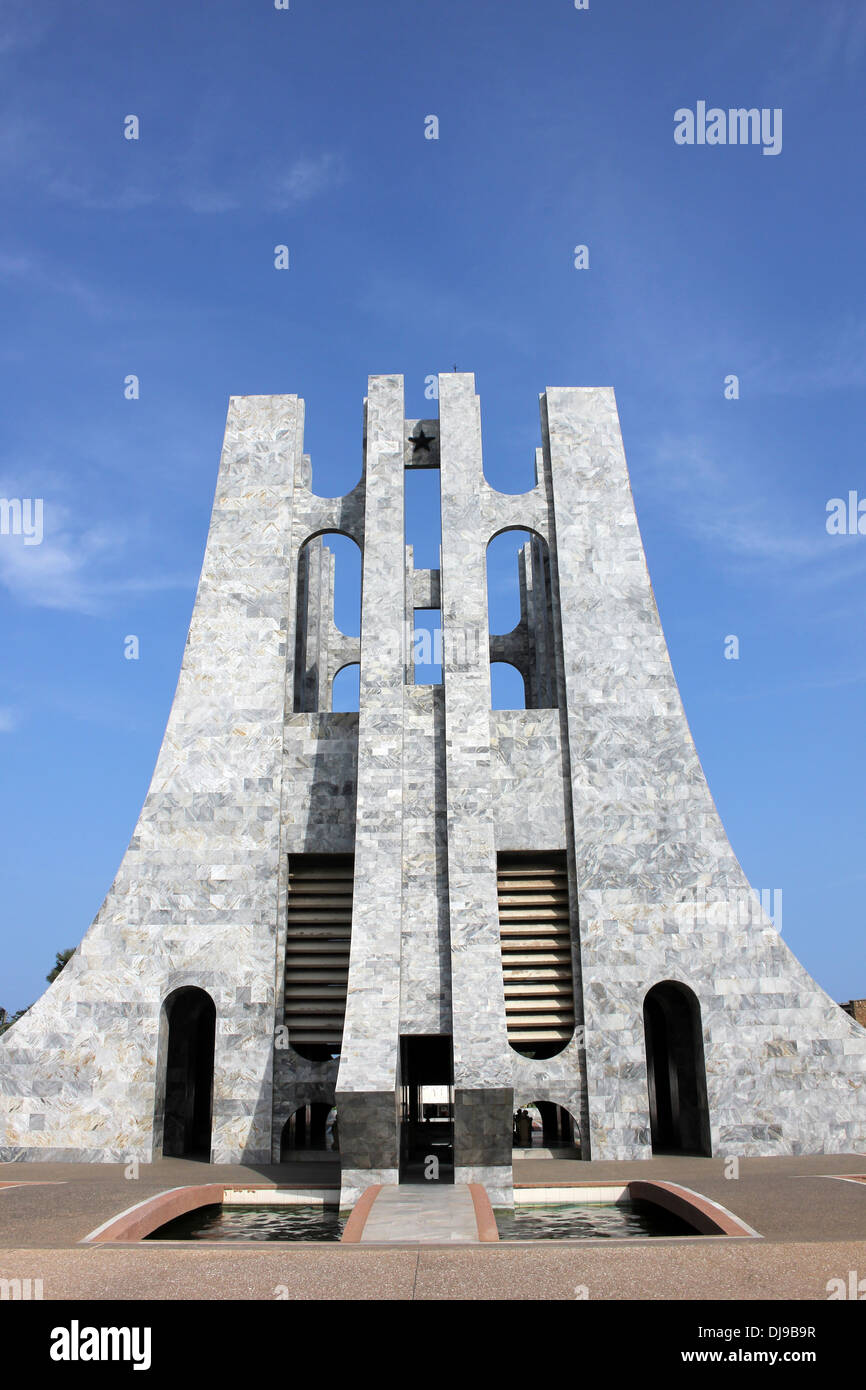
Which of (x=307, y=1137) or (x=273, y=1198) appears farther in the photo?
(x=307, y=1137)

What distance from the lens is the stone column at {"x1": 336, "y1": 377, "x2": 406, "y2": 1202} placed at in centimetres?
1195

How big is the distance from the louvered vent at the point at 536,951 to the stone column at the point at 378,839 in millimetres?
2234

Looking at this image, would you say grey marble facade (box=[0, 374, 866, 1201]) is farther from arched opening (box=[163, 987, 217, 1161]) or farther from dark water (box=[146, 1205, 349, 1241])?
dark water (box=[146, 1205, 349, 1241])

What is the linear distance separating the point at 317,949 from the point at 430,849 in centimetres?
250

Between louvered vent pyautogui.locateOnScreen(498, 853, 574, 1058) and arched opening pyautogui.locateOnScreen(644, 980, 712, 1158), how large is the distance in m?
1.64

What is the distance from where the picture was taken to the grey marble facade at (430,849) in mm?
14477

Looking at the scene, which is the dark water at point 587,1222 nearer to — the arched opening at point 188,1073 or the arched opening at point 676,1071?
the arched opening at point 676,1071

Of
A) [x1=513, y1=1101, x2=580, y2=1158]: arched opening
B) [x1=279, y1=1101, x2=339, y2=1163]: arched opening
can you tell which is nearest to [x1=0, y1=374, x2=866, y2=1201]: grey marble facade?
[x1=279, y1=1101, x2=339, y2=1163]: arched opening

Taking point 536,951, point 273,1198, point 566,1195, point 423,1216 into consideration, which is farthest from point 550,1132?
point 423,1216

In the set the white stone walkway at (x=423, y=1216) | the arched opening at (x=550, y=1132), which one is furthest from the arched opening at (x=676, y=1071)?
the white stone walkway at (x=423, y=1216)

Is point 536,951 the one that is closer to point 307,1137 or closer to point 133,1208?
point 307,1137

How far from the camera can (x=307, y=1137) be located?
20.2 meters

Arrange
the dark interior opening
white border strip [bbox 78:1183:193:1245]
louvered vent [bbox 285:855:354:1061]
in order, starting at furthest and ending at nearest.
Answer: louvered vent [bbox 285:855:354:1061] → the dark interior opening → white border strip [bbox 78:1183:193:1245]
